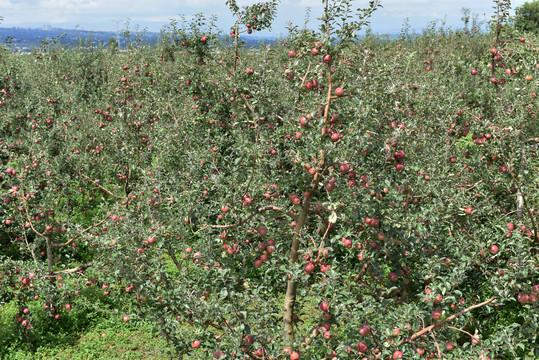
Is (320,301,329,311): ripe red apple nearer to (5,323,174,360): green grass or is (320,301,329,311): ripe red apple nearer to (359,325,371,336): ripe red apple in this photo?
(359,325,371,336): ripe red apple

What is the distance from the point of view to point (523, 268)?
3342 mm

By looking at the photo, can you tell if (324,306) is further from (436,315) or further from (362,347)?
(436,315)

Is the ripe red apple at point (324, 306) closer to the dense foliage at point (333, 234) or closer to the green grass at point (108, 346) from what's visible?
the dense foliage at point (333, 234)

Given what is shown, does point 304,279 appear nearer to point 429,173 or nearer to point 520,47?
point 429,173

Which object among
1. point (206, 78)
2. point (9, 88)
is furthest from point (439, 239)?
point (9, 88)

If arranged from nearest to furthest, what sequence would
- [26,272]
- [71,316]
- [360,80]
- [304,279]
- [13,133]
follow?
[304,279], [360,80], [26,272], [71,316], [13,133]

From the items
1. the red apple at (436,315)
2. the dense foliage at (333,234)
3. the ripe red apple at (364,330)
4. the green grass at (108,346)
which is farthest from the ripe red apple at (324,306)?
the green grass at (108,346)

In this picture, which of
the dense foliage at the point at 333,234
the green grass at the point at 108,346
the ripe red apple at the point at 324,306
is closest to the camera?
the ripe red apple at the point at 324,306

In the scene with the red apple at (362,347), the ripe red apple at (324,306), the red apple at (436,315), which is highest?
the ripe red apple at (324,306)

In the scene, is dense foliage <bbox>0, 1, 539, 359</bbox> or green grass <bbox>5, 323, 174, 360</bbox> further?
green grass <bbox>5, 323, 174, 360</bbox>

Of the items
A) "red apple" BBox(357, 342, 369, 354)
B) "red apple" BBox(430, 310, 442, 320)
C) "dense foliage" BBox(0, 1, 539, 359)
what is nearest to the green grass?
"dense foliage" BBox(0, 1, 539, 359)

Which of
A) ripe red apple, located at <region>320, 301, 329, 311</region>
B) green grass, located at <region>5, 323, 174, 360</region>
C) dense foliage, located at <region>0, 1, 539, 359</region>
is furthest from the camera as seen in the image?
green grass, located at <region>5, 323, 174, 360</region>

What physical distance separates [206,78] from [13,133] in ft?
17.9

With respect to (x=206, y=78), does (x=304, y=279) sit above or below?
below
